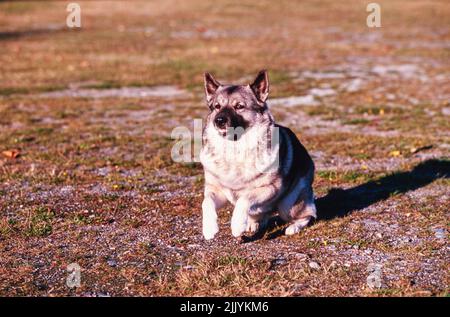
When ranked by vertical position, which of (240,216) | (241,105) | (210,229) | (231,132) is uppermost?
(241,105)

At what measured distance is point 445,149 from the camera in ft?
39.8

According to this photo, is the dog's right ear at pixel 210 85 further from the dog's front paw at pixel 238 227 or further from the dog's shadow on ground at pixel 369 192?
the dog's shadow on ground at pixel 369 192

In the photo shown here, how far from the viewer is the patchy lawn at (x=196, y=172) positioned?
663 centimetres

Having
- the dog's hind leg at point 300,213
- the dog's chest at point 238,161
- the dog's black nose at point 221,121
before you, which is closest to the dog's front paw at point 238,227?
the dog's chest at point 238,161

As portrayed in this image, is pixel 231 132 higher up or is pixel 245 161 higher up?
pixel 231 132

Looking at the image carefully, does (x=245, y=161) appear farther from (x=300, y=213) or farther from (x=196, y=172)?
(x=196, y=172)

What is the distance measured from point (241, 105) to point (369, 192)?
3.11m

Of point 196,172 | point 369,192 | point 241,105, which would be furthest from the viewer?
point 196,172

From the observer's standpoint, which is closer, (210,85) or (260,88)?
(260,88)

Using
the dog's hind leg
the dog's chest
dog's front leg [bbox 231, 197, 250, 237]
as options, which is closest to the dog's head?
the dog's chest

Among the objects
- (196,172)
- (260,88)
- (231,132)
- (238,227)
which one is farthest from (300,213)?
(196,172)

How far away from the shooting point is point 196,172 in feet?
35.9

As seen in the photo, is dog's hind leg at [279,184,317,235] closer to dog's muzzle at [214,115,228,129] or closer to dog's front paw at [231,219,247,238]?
dog's front paw at [231,219,247,238]
